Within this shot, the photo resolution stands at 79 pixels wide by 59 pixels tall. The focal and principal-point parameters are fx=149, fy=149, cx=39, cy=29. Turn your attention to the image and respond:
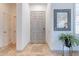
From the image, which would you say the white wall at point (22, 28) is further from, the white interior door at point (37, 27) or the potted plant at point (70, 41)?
the potted plant at point (70, 41)

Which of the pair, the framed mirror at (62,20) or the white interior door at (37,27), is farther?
the white interior door at (37,27)

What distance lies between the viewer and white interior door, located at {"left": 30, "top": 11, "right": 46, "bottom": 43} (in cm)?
662

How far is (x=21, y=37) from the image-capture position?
242 inches

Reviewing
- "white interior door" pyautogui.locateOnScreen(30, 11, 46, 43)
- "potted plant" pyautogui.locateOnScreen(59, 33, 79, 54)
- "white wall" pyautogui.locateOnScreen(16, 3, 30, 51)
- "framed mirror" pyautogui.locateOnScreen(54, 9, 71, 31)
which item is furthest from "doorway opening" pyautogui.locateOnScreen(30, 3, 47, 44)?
"potted plant" pyautogui.locateOnScreen(59, 33, 79, 54)

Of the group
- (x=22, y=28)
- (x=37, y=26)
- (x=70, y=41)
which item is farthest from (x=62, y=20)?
(x=22, y=28)

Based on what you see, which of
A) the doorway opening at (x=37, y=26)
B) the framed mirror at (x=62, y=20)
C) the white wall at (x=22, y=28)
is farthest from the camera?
the doorway opening at (x=37, y=26)

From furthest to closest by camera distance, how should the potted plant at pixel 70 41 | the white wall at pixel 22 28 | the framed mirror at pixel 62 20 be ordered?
the white wall at pixel 22 28, the framed mirror at pixel 62 20, the potted plant at pixel 70 41

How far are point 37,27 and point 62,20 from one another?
160 centimetres

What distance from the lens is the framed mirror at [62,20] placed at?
556 cm

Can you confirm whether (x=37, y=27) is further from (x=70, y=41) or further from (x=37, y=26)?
(x=70, y=41)

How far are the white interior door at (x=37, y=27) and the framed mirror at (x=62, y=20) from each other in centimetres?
116

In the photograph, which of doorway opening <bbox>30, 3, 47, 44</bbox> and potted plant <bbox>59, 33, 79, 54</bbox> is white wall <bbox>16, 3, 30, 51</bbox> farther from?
potted plant <bbox>59, 33, 79, 54</bbox>

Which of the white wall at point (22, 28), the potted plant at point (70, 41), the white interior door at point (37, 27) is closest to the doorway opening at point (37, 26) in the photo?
the white interior door at point (37, 27)

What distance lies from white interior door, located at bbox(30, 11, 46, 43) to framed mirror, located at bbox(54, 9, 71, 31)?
3.81ft
